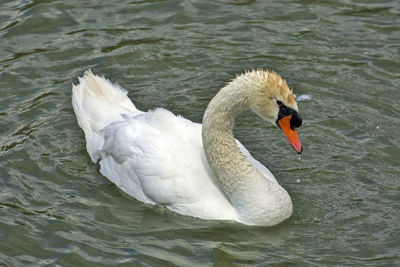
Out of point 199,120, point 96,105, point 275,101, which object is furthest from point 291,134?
point 96,105

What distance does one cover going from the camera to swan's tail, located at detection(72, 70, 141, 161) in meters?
9.48

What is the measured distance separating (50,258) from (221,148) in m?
2.09

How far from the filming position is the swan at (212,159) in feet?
25.5

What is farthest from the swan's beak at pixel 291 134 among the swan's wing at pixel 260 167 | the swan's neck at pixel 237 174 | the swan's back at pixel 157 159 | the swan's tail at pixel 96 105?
the swan's tail at pixel 96 105

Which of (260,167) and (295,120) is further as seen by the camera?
(260,167)

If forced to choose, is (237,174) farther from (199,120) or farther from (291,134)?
(199,120)

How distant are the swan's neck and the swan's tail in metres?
1.73

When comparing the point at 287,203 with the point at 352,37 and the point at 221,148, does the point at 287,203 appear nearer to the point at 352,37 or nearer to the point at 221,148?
the point at 221,148

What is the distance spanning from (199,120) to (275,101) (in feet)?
8.48

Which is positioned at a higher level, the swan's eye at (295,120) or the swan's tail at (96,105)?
the swan's eye at (295,120)

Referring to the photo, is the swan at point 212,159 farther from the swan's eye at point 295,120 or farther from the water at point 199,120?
the water at point 199,120

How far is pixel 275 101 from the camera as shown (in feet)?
25.3

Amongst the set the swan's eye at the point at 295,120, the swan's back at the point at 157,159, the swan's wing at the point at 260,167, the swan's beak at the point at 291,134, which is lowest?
the swan's wing at the point at 260,167

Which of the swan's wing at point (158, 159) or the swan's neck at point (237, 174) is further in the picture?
the swan's wing at point (158, 159)
